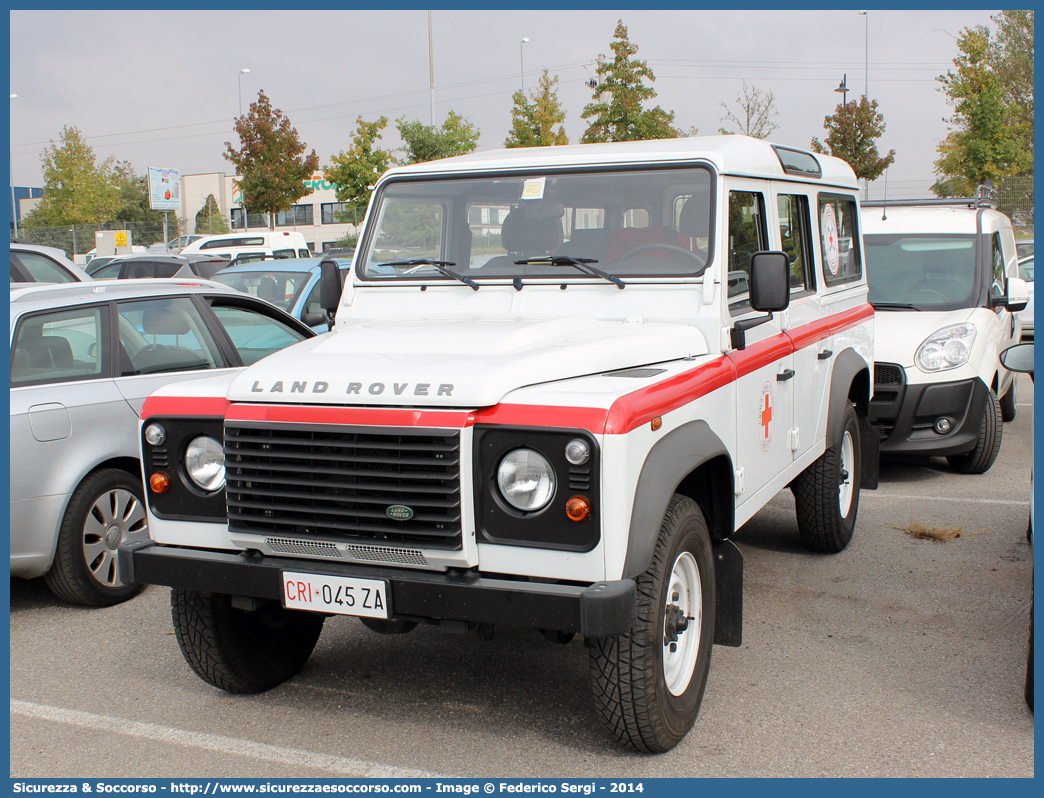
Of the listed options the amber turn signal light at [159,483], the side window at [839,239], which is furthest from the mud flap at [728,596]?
the side window at [839,239]

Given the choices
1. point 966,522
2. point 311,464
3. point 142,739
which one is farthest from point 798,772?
point 966,522

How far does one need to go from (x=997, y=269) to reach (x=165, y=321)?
24.1 ft

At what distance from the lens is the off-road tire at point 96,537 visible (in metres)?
5.00

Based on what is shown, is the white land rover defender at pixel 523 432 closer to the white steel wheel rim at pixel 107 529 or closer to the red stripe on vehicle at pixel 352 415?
the red stripe on vehicle at pixel 352 415

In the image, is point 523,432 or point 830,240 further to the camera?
point 830,240

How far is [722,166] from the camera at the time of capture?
4.26m

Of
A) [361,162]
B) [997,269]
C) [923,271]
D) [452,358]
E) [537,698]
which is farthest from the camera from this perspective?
[361,162]

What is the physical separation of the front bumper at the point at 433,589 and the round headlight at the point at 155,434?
40 cm

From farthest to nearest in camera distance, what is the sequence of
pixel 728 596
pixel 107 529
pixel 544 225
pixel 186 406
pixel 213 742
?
pixel 107 529, pixel 544 225, pixel 728 596, pixel 213 742, pixel 186 406

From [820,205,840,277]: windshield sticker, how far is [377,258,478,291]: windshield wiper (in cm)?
236

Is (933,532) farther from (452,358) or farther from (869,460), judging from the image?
(452,358)

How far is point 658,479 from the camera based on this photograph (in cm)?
321

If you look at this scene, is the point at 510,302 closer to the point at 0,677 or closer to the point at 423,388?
the point at 423,388

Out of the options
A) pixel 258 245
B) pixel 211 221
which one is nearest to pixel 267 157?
pixel 258 245
